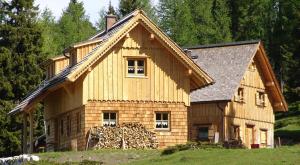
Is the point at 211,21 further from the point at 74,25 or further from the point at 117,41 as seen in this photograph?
the point at 117,41

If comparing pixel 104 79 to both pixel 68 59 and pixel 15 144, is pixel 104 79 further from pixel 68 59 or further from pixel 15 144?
pixel 15 144

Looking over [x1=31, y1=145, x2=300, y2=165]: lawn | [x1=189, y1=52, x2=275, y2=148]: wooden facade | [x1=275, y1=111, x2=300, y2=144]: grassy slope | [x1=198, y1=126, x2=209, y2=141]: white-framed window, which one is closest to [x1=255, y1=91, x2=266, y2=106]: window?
[x1=189, y1=52, x2=275, y2=148]: wooden facade

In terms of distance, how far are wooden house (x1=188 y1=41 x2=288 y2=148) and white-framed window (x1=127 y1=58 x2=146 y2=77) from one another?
416 inches

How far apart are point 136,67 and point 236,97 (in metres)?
14.8

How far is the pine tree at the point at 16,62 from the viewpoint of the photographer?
69.1m

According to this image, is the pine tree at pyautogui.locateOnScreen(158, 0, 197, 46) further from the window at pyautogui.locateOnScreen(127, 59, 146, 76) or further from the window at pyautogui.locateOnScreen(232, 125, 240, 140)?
the window at pyautogui.locateOnScreen(127, 59, 146, 76)

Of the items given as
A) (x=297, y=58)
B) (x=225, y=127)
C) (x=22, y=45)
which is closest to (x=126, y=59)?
(x=225, y=127)

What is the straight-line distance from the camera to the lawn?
1395 inches

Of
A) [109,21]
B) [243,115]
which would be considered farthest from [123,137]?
[243,115]

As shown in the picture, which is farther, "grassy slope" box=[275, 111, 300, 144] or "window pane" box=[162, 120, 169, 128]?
"grassy slope" box=[275, 111, 300, 144]

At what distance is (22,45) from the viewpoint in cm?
7250

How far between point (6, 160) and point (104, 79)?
338 inches

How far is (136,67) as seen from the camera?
51.5m

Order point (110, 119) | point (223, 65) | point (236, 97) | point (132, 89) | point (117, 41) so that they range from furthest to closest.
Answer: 1. point (223, 65)
2. point (236, 97)
3. point (132, 89)
4. point (110, 119)
5. point (117, 41)
